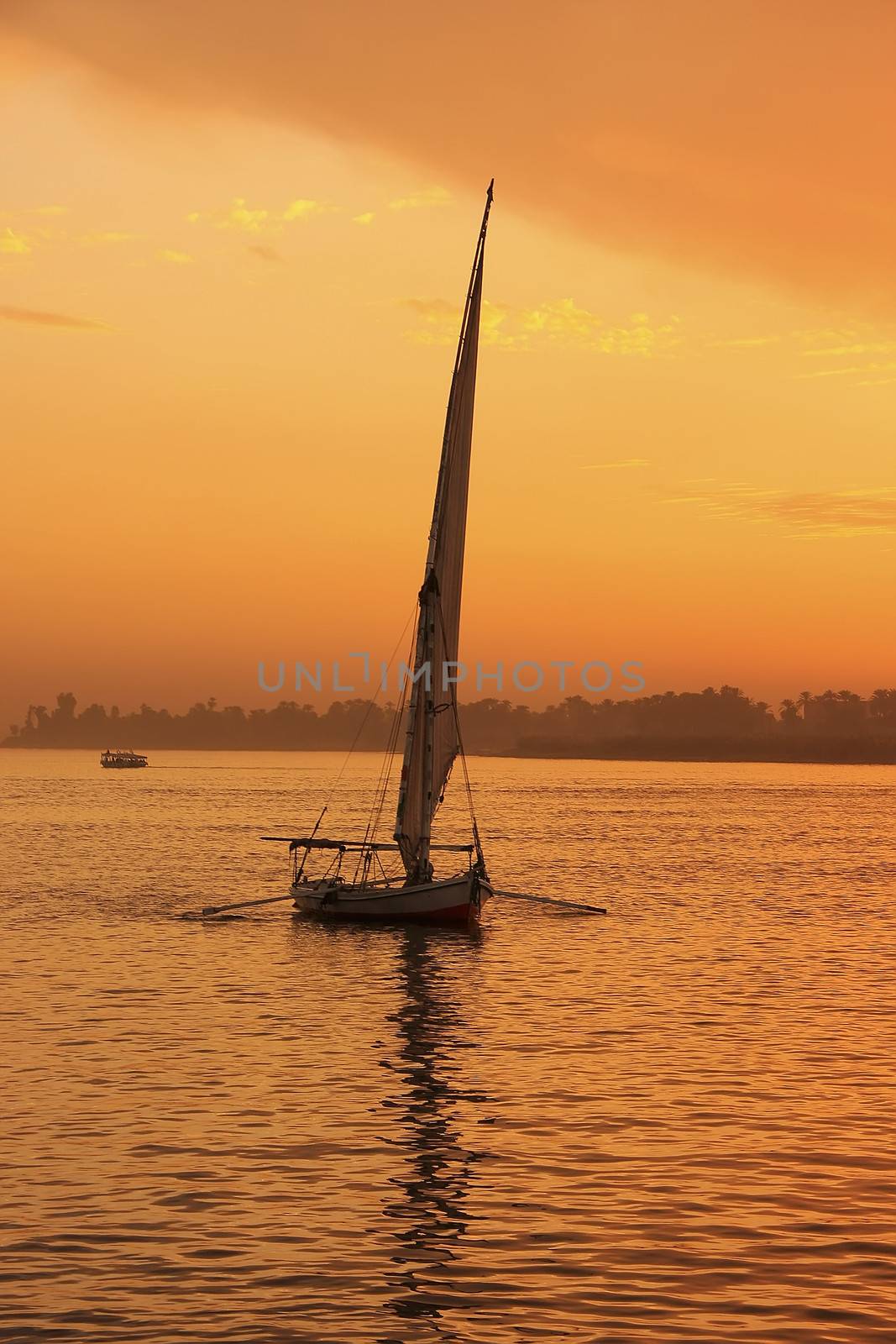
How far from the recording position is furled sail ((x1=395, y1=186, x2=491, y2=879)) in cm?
5147

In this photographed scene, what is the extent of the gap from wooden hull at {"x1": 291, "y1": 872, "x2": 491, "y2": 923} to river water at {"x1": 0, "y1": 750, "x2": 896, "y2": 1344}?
1.02 meters

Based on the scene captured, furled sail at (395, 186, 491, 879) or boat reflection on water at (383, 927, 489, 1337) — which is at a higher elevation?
furled sail at (395, 186, 491, 879)

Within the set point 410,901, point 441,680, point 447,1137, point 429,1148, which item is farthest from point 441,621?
point 429,1148

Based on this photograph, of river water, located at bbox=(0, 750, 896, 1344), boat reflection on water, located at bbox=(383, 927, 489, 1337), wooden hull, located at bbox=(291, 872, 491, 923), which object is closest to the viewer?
river water, located at bbox=(0, 750, 896, 1344)

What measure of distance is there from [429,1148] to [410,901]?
29.7 meters

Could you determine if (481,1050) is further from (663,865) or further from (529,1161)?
(663,865)

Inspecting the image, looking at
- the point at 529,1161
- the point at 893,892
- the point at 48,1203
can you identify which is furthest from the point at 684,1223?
the point at 893,892

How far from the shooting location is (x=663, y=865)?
322 ft

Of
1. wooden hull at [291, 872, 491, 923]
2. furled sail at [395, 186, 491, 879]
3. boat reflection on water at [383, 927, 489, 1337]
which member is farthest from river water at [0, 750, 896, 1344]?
furled sail at [395, 186, 491, 879]

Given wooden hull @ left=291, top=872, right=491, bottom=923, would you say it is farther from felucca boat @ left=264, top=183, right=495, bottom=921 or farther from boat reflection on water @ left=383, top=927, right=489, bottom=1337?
boat reflection on water @ left=383, top=927, right=489, bottom=1337

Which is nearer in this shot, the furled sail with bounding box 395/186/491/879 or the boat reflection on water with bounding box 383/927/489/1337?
the boat reflection on water with bounding box 383/927/489/1337

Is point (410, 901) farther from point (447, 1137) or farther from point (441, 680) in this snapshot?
point (447, 1137)

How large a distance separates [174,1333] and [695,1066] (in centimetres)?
1674

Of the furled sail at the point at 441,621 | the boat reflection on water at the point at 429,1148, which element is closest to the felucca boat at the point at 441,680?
the furled sail at the point at 441,621
